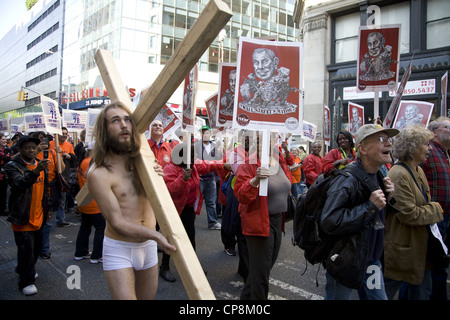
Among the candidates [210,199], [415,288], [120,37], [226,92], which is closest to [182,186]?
[226,92]

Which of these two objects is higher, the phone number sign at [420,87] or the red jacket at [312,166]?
the phone number sign at [420,87]

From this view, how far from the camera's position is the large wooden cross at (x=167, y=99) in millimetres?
1611

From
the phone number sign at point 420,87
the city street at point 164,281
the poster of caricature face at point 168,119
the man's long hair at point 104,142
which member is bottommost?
the city street at point 164,281

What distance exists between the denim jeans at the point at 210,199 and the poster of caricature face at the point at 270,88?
4.79 meters

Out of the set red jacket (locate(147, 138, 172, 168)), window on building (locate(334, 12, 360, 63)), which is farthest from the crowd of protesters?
window on building (locate(334, 12, 360, 63))

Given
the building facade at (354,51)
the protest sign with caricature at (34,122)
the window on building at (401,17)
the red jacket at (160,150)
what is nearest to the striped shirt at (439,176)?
the red jacket at (160,150)

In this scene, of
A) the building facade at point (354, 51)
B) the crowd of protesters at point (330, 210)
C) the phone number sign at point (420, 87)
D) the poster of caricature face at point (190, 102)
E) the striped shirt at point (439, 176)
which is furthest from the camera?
the building facade at point (354, 51)

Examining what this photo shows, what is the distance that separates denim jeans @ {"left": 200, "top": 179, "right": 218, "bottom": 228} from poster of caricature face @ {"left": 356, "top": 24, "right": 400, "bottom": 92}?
13.6 feet

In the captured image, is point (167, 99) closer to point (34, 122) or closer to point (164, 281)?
point (164, 281)

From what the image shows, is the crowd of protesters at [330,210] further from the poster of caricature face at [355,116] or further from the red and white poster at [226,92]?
the poster of caricature face at [355,116]

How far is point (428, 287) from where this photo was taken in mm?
3164

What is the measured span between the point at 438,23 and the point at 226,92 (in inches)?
536

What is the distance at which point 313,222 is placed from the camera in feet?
8.68
